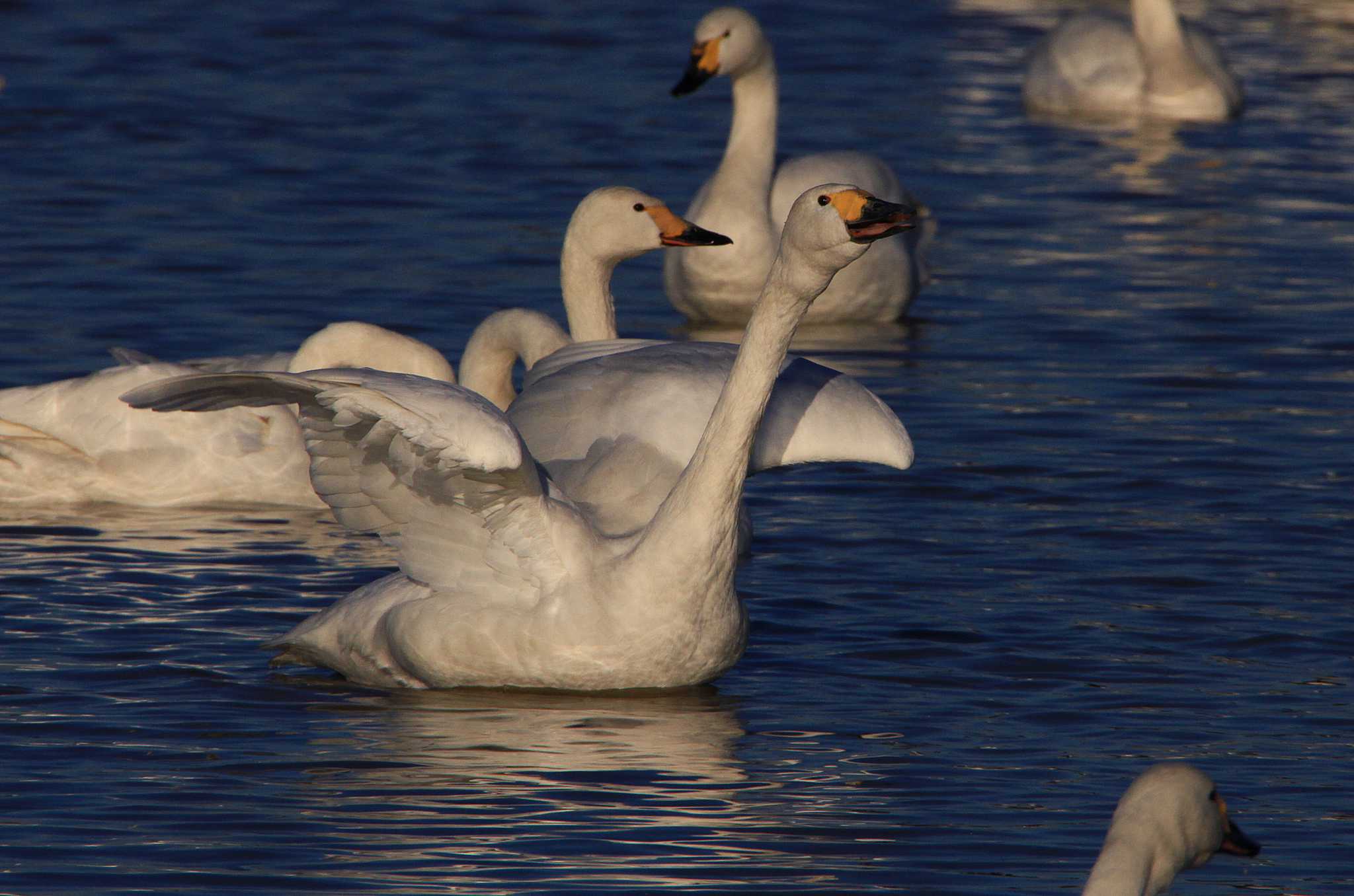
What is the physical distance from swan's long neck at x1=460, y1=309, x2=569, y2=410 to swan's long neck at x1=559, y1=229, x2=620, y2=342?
0.45 feet

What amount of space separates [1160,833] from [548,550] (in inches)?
105

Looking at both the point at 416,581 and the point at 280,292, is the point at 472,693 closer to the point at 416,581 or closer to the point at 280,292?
the point at 416,581

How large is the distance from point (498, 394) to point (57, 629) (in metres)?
2.82

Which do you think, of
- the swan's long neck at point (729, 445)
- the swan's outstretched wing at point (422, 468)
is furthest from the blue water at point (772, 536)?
the swan's long neck at point (729, 445)

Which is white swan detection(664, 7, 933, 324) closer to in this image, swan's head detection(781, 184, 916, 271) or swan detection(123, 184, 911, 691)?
swan detection(123, 184, 911, 691)

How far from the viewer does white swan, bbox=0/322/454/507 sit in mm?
10578

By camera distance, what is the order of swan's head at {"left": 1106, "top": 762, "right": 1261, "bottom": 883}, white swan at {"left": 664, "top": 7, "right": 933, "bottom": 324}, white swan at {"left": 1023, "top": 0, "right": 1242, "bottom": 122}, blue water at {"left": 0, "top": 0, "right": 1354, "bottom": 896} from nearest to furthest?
swan's head at {"left": 1106, "top": 762, "right": 1261, "bottom": 883}, blue water at {"left": 0, "top": 0, "right": 1354, "bottom": 896}, white swan at {"left": 664, "top": 7, "right": 933, "bottom": 324}, white swan at {"left": 1023, "top": 0, "right": 1242, "bottom": 122}

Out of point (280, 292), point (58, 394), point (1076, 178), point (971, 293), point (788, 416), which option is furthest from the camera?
point (1076, 178)

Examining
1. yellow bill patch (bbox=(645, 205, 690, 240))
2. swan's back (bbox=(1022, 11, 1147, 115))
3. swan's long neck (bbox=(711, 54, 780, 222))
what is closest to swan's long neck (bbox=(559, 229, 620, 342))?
yellow bill patch (bbox=(645, 205, 690, 240))

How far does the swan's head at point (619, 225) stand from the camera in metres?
10.6

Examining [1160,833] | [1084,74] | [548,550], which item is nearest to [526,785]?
[548,550]

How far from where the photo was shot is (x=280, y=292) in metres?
13.8

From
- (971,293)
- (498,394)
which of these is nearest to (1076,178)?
(971,293)

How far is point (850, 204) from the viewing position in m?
7.36
